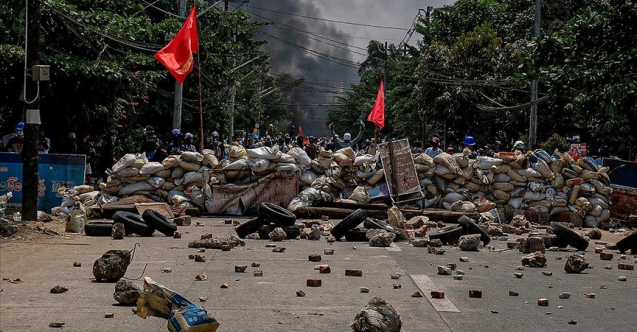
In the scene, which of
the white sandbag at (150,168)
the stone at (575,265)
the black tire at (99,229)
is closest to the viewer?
the stone at (575,265)

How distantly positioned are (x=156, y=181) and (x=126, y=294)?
35.3 feet

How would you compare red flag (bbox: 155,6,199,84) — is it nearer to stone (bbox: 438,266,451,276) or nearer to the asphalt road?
the asphalt road

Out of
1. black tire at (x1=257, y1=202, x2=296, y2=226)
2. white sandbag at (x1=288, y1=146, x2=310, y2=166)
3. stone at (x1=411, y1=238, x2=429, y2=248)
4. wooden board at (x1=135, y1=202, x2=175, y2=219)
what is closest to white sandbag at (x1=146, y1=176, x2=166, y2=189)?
wooden board at (x1=135, y1=202, x2=175, y2=219)

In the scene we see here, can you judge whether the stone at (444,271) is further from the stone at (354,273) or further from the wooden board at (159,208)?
the wooden board at (159,208)

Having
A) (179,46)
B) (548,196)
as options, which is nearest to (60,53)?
(179,46)

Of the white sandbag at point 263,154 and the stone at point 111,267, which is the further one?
the white sandbag at point 263,154

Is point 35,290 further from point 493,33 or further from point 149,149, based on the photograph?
point 493,33

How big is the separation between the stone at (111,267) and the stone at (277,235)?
468cm

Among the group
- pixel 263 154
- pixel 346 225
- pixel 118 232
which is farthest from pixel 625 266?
pixel 263 154

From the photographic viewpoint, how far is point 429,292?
845cm

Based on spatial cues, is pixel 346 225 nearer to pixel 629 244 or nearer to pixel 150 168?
pixel 629 244

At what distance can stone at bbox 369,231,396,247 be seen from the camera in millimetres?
12625

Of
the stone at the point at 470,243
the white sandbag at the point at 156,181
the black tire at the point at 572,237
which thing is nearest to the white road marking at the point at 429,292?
the stone at the point at 470,243

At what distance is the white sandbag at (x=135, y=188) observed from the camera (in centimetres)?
1761
